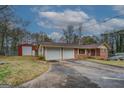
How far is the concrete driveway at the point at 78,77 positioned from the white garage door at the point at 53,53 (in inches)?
15.4

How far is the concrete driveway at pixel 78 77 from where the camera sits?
745 cm

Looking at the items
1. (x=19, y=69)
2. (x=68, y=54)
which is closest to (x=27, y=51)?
(x=19, y=69)

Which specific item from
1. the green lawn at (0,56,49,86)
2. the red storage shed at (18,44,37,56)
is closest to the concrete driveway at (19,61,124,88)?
the green lawn at (0,56,49,86)

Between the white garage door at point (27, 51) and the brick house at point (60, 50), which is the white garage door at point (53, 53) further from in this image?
the white garage door at point (27, 51)

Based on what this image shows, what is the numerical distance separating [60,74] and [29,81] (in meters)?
1.56

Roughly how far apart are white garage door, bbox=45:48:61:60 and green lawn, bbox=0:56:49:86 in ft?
1.76

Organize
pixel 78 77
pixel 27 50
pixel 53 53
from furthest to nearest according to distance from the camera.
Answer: pixel 53 53, pixel 27 50, pixel 78 77

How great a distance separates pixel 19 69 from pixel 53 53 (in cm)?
254

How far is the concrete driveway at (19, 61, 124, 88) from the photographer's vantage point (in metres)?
7.45

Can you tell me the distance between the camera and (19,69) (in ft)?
28.9

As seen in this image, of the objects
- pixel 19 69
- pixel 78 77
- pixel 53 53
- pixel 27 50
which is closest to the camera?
pixel 78 77

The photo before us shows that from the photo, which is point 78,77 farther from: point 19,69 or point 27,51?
point 27,51

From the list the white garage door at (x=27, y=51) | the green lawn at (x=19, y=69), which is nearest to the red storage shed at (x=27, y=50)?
the white garage door at (x=27, y=51)
